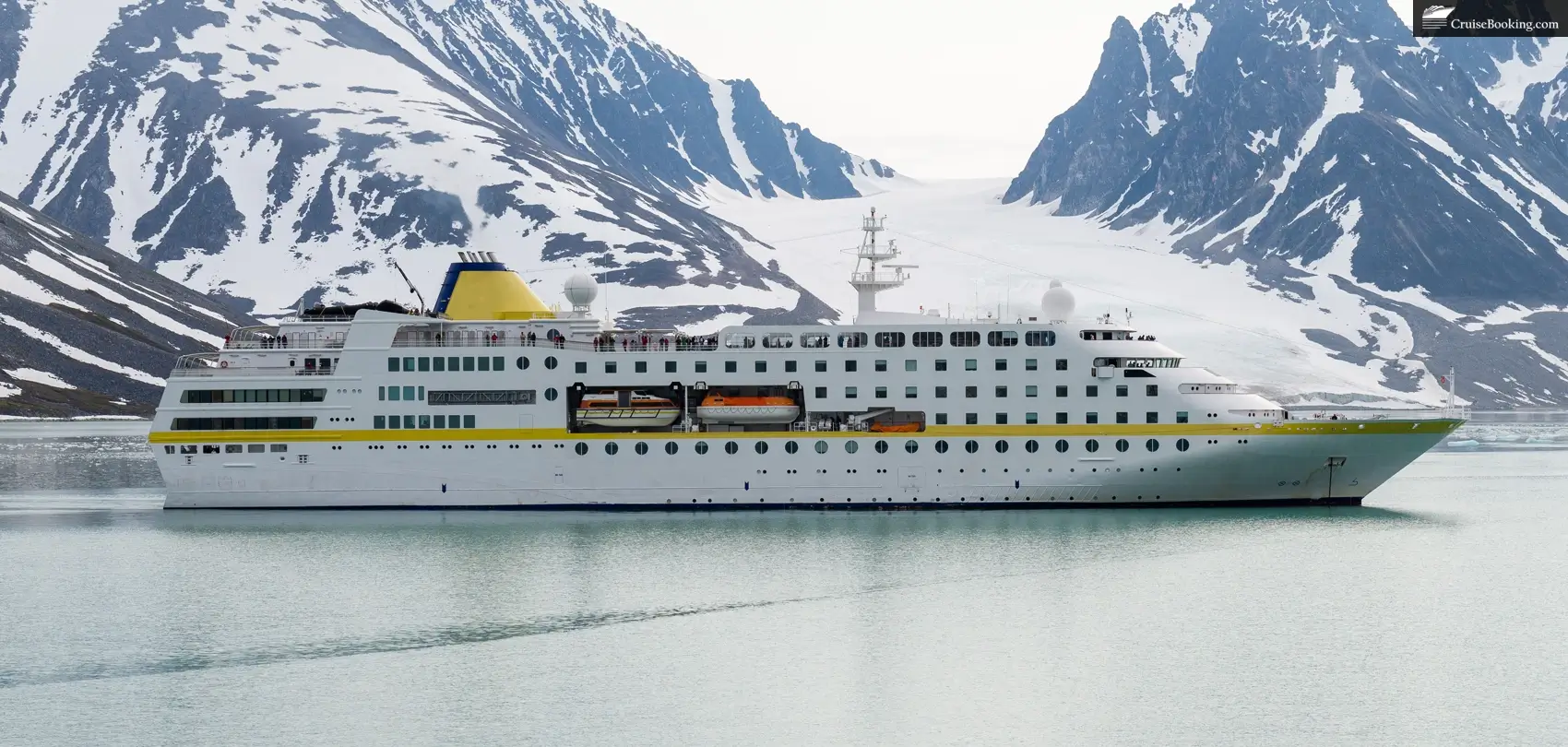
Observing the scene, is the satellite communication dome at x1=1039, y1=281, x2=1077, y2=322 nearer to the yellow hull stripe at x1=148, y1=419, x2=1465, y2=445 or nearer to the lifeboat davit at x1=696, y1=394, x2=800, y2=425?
the yellow hull stripe at x1=148, y1=419, x2=1465, y2=445

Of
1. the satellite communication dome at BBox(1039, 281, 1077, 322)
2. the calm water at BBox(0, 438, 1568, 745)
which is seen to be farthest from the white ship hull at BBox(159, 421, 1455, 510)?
the satellite communication dome at BBox(1039, 281, 1077, 322)

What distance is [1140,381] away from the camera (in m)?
49.5

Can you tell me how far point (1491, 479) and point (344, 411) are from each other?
4793cm

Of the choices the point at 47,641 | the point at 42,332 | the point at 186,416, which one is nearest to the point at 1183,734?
the point at 47,641

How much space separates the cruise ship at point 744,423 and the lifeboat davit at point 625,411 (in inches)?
2.4

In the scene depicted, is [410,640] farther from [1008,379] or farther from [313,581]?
[1008,379]

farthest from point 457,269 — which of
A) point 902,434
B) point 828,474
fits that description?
point 902,434

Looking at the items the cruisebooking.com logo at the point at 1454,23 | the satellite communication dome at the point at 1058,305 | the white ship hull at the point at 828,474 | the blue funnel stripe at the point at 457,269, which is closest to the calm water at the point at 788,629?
the white ship hull at the point at 828,474

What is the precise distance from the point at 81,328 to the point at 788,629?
517 feet

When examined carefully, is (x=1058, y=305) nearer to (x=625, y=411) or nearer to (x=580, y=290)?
(x=625, y=411)

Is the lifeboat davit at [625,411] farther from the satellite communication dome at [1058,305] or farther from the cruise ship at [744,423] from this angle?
the satellite communication dome at [1058,305]

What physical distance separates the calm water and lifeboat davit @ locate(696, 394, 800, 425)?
3098 millimetres

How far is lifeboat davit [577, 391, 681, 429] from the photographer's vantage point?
167 feet

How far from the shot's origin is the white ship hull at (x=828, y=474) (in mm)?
49406
